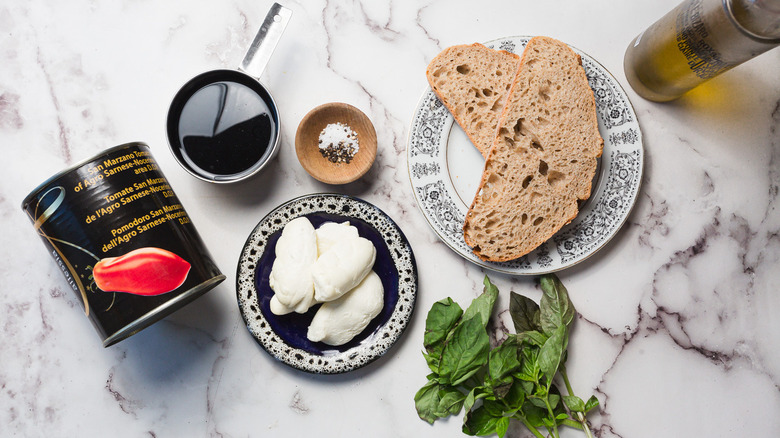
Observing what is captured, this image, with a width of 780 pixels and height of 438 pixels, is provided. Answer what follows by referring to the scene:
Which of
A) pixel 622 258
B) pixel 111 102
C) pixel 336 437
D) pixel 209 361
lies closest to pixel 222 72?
pixel 111 102

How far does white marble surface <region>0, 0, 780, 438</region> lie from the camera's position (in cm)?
112

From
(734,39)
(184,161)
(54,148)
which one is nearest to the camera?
(734,39)

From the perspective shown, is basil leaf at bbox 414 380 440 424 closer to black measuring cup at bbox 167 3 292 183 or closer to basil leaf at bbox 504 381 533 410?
basil leaf at bbox 504 381 533 410

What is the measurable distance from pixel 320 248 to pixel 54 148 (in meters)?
0.70

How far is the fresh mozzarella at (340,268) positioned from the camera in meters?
0.98

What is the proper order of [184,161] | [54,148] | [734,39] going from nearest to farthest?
1. [734,39]
2. [184,161]
3. [54,148]

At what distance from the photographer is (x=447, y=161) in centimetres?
111

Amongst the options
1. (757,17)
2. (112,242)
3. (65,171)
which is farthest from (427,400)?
(757,17)

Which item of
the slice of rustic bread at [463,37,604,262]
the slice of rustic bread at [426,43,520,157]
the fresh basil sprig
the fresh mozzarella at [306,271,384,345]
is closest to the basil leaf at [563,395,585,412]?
the fresh basil sprig

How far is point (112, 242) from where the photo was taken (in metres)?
0.83

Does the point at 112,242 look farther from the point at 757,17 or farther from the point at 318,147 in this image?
the point at 757,17

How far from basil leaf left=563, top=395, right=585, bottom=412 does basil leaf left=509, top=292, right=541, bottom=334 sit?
0.16 m

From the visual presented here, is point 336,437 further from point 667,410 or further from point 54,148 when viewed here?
point 54,148

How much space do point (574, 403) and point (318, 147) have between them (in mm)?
792
